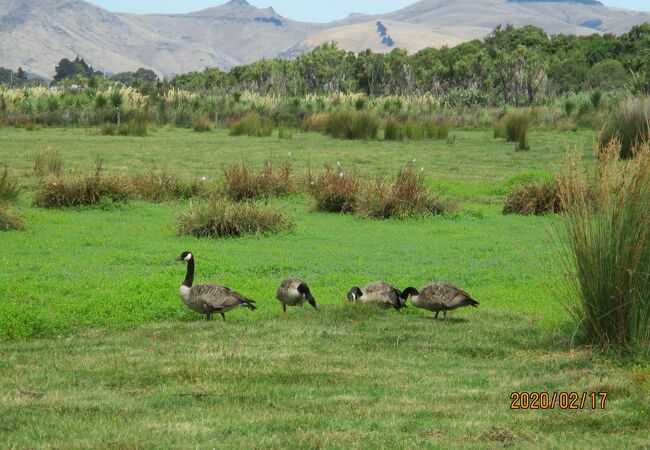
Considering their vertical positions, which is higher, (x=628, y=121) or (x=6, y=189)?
(x=628, y=121)

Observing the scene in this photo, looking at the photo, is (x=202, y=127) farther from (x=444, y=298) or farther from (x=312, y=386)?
(x=312, y=386)

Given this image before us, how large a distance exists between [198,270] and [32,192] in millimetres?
10276

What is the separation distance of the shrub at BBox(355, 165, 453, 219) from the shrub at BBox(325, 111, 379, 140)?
18.3m

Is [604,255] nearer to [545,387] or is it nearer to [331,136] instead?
[545,387]

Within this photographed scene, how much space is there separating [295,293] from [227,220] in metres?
7.07

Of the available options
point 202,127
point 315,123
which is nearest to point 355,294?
point 315,123

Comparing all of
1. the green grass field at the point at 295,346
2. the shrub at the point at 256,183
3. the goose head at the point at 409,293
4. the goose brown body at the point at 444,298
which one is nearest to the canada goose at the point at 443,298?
the goose brown body at the point at 444,298

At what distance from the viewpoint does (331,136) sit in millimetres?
41562

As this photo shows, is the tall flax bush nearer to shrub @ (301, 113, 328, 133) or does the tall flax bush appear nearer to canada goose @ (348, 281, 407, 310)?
canada goose @ (348, 281, 407, 310)

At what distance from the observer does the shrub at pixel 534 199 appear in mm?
22016

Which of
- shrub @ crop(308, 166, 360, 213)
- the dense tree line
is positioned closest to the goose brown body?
shrub @ crop(308, 166, 360, 213)

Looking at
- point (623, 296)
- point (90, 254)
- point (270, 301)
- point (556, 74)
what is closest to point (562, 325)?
point (623, 296)

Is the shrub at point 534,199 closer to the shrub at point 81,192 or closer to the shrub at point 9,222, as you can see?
the shrub at point 81,192

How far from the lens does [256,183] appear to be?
23266 millimetres
